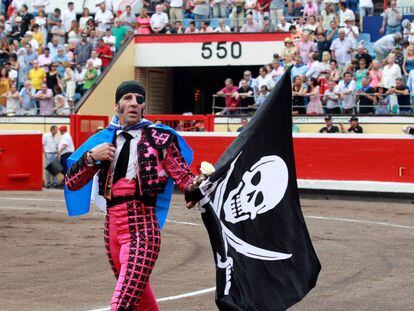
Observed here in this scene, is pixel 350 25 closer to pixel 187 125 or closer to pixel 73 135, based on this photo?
pixel 187 125

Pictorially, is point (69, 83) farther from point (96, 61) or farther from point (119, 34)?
point (119, 34)

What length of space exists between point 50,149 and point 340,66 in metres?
6.88

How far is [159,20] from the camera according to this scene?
97.1 ft

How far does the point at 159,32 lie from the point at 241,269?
77.6 ft

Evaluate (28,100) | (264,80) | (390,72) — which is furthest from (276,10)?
(28,100)

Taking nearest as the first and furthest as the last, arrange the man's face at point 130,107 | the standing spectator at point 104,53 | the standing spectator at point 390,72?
1. the man's face at point 130,107
2. the standing spectator at point 390,72
3. the standing spectator at point 104,53

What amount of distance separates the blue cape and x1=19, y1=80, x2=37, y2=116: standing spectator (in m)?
22.2

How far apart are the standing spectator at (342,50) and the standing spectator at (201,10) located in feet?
17.7

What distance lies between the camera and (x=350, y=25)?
2472 centimetres

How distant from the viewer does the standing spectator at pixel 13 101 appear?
2841 centimetres

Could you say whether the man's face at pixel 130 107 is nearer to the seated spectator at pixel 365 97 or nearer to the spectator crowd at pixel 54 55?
the seated spectator at pixel 365 97

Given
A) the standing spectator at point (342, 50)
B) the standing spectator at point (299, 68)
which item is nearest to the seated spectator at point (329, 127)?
the standing spectator at point (299, 68)

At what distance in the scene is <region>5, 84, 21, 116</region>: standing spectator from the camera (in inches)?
1118

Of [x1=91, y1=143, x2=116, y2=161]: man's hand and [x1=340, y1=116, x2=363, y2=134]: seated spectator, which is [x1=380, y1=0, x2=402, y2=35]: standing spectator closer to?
[x1=340, y1=116, x2=363, y2=134]: seated spectator
